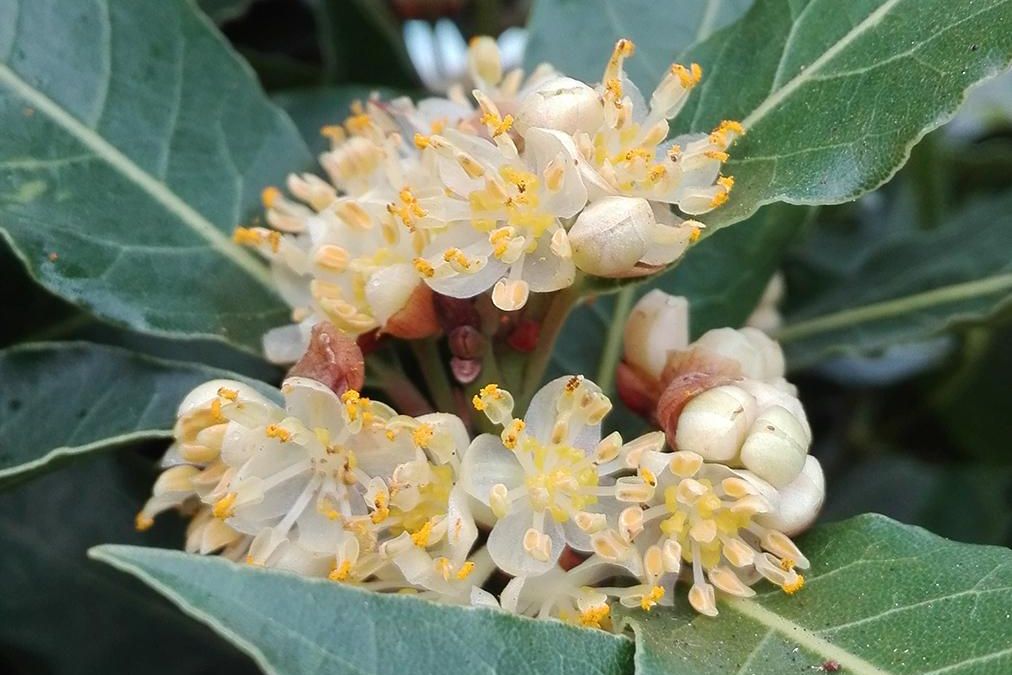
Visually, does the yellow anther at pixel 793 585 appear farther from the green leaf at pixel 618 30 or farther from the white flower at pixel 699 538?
the green leaf at pixel 618 30

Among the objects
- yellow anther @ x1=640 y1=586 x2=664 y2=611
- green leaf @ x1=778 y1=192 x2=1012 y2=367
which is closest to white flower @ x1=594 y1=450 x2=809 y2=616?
yellow anther @ x1=640 y1=586 x2=664 y2=611

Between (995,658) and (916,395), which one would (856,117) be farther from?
(916,395)

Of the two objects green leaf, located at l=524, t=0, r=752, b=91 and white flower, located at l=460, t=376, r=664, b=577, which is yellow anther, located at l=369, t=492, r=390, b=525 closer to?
white flower, located at l=460, t=376, r=664, b=577

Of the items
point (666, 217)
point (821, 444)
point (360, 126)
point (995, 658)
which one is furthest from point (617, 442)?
point (821, 444)

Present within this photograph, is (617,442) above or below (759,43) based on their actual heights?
below

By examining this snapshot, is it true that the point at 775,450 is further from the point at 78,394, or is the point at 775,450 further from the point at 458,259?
the point at 78,394

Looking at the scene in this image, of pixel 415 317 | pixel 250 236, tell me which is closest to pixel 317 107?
pixel 250 236
